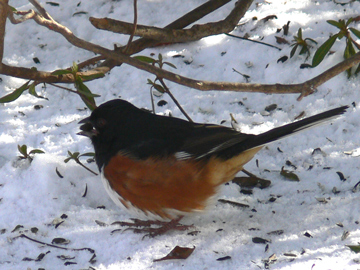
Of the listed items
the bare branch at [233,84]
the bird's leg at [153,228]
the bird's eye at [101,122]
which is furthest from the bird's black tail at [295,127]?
the bird's eye at [101,122]

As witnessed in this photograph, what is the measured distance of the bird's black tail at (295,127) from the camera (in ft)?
8.89

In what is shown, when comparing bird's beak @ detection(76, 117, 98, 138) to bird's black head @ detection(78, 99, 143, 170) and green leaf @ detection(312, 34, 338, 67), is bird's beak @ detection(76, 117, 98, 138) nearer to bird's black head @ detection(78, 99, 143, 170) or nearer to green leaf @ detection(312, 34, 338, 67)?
bird's black head @ detection(78, 99, 143, 170)

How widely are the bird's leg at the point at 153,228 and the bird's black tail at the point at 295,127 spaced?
610 millimetres

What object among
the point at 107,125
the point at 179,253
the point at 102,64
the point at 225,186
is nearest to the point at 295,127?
the point at 225,186

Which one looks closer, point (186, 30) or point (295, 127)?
point (295, 127)

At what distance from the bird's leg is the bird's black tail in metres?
0.61

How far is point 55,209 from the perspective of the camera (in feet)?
10.4

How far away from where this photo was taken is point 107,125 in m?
3.21

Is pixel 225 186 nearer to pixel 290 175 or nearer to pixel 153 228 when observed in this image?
pixel 290 175

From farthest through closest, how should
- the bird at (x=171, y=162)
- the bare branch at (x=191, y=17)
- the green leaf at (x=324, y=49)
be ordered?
the bare branch at (x=191, y=17) < the green leaf at (x=324, y=49) < the bird at (x=171, y=162)

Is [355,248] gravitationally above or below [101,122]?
below

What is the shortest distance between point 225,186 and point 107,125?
2.85ft

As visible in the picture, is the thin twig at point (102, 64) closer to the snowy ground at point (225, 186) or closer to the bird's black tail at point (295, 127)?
the snowy ground at point (225, 186)

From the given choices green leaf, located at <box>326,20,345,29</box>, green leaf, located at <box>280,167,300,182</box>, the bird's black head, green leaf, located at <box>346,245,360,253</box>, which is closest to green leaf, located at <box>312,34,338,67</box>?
green leaf, located at <box>326,20,345,29</box>
